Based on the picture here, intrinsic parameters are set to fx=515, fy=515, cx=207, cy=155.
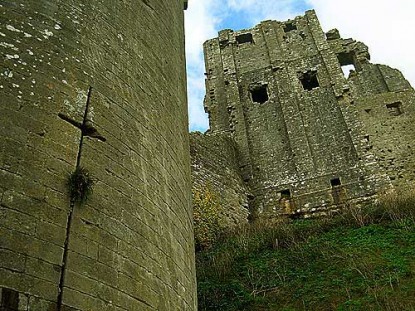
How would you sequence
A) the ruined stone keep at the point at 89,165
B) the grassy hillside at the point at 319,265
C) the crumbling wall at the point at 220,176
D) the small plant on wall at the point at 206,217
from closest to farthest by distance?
the ruined stone keep at the point at 89,165, the grassy hillside at the point at 319,265, the small plant on wall at the point at 206,217, the crumbling wall at the point at 220,176

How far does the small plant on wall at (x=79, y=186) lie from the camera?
3938 mm

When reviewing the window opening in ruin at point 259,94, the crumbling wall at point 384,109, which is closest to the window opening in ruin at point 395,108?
the crumbling wall at point 384,109

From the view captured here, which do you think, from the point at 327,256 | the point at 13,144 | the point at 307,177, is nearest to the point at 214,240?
the point at 327,256

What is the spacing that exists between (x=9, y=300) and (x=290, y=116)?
1835cm

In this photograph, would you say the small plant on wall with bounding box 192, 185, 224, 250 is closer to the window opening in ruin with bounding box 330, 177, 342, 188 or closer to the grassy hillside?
the grassy hillside

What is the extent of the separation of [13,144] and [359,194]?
50.4 feet

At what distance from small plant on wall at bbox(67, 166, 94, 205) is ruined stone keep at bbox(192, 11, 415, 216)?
11892 millimetres

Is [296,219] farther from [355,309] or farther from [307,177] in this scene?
[355,309]

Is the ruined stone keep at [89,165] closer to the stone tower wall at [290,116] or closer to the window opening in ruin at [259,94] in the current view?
the stone tower wall at [290,116]

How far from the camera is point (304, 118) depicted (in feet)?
67.5

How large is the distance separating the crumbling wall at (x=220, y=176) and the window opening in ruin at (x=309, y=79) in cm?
584

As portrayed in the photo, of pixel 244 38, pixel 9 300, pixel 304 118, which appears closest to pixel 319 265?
pixel 9 300

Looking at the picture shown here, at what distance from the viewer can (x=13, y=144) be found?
3768 millimetres

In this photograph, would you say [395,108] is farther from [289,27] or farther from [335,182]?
[289,27]
